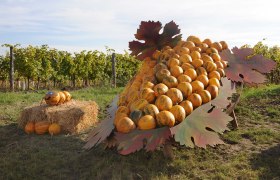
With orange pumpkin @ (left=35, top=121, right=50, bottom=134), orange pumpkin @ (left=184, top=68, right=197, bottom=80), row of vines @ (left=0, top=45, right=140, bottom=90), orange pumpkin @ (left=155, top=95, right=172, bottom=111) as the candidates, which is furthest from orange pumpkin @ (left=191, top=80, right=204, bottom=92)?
row of vines @ (left=0, top=45, right=140, bottom=90)

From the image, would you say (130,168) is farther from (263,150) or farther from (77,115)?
(77,115)

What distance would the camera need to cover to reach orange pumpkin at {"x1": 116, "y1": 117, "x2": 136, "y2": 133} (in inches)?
138

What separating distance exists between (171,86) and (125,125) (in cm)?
67

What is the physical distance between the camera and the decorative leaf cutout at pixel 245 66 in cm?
439

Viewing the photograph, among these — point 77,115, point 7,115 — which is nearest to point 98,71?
point 7,115

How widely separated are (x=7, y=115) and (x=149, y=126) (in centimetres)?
511

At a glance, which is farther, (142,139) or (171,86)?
(171,86)

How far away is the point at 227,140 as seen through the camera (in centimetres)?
527

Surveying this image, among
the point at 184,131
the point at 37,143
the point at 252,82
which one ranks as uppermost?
the point at 252,82

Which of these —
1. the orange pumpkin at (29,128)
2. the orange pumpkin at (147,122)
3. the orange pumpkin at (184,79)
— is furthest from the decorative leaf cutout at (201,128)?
the orange pumpkin at (29,128)

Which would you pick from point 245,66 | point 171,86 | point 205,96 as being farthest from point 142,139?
point 245,66

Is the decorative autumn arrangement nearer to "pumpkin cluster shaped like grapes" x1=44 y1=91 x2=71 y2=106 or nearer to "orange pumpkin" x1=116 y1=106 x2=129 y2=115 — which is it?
"orange pumpkin" x1=116 y1=106 x2=129 y2=115

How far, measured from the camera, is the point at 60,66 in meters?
18.6

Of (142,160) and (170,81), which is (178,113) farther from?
(142,160)
